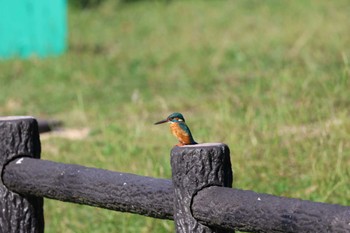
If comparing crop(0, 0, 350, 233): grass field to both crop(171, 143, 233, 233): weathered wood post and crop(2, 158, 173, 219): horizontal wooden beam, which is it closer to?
crop(2, 158, 173, 219): horizontal wooden beam

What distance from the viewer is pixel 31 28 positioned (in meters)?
9.66

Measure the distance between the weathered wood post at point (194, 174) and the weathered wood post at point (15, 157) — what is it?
2.59 ft

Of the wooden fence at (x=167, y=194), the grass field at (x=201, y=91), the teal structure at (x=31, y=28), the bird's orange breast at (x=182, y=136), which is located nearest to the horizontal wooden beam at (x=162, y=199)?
the wooden fence at (x=167, y=194)

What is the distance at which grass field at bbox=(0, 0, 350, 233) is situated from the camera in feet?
15.2

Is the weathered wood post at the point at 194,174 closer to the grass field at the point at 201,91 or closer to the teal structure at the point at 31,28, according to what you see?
the grass field at the point at 201,91

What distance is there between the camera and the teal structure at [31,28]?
9.56m

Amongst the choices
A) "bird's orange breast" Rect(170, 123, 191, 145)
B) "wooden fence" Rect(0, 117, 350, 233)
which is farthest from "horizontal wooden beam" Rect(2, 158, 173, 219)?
"bird's orange breast" Rect(170, 123, 191, 145)

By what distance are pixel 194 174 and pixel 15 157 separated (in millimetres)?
884

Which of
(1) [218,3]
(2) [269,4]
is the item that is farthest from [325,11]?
(1) [218,3]

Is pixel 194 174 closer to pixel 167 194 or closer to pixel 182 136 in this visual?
pixel 167 194

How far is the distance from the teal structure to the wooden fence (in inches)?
253

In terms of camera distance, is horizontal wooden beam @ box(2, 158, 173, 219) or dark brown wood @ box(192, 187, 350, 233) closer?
dark brown wood @ box(192, 187, 350, 233)

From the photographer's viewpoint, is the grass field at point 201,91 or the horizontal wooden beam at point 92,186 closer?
the horizontal wooden beam at point 92,186

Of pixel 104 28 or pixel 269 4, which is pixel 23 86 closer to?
pixel 104 28
